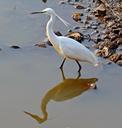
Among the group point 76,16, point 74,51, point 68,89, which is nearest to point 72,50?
point 74,51

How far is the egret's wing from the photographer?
8164 mm

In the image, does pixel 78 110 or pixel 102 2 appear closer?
pixel 78 110

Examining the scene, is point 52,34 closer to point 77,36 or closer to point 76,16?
point 77,36

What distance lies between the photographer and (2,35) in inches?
365

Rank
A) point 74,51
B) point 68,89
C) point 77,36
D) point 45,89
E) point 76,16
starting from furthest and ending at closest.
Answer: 1. point 76,16
2. point 77,36
3. point 74,51
4. point 68,89
5. point 45,89

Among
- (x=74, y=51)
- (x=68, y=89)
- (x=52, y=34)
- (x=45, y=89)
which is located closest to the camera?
(x=45, y=89)

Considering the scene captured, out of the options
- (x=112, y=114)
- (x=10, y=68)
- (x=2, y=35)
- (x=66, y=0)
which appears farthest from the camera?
(x=66, y=0)

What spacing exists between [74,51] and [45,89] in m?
0.89

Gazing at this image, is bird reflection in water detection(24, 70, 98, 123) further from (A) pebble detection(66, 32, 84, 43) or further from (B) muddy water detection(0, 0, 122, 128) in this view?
(A) pebble detection(66, 32, 84, 43)

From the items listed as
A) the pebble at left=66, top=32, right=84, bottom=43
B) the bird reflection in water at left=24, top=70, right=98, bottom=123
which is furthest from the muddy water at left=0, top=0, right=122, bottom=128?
the pebble at left=66, top=32, right=84, bottom=43

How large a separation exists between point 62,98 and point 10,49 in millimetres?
1622

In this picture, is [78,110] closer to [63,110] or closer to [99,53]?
[63,110]

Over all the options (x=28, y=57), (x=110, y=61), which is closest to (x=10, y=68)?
(x=28, y=57)

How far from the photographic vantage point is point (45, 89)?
25.1 feet
